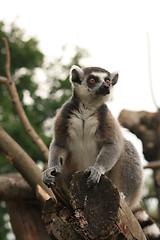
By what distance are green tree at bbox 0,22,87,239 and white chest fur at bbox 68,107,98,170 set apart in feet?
19.3

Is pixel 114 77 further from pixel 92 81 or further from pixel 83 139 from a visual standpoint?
pixel 83 139

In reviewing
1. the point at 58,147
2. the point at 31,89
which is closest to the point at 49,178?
the point at 58,147

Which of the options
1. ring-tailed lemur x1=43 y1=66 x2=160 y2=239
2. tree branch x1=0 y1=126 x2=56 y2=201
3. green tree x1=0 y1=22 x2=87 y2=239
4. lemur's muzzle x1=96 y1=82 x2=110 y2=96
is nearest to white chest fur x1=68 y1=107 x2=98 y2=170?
ring-tailed lemur x1=43 y1=66 x2=160 y2=239

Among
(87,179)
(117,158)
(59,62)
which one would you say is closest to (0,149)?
(117,158)

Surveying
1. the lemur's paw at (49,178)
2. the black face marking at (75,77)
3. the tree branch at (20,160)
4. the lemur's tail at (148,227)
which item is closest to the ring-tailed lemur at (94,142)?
the lemur's tail at (148,227)

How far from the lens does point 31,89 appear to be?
43.7ft

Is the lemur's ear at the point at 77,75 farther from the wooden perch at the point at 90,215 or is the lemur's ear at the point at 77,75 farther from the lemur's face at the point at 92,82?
the wooden perch at the point at 90,215

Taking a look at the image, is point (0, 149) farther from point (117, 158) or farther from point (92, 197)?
point (92, 197)

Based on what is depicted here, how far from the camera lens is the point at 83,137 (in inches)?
184

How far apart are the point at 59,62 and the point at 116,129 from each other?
28.9 feet

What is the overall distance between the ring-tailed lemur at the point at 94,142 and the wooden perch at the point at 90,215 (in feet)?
3.88

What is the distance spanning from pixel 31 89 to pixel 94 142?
887 cm

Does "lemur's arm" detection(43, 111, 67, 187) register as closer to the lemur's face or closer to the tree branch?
the lemur's face

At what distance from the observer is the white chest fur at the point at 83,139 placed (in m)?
4.65
